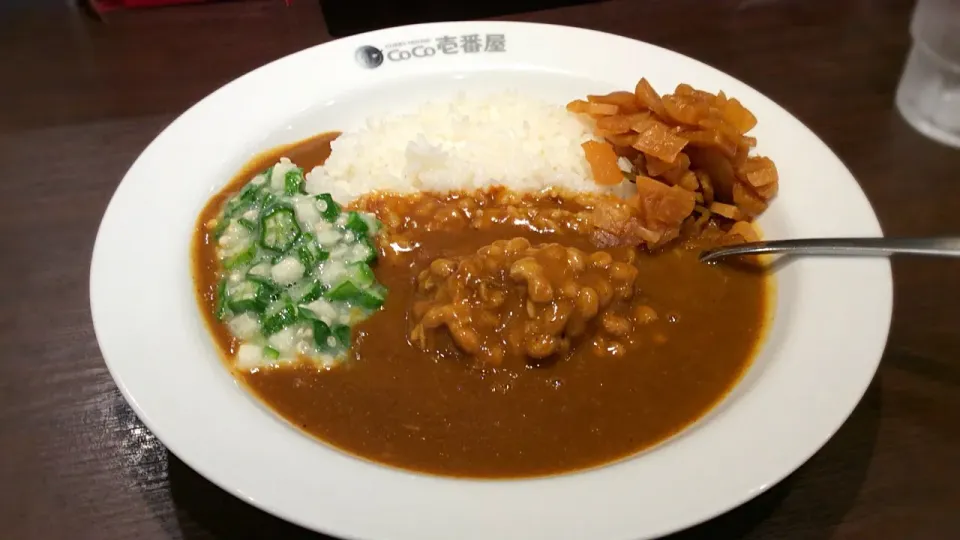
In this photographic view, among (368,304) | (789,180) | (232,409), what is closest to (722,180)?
(789,180)

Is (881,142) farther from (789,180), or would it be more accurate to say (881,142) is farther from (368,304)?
(368,304)

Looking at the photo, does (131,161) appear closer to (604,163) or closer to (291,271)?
(291,271)

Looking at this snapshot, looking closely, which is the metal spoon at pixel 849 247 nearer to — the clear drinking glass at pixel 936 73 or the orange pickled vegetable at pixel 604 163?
the orange pickled vegetable at pixel 604 163

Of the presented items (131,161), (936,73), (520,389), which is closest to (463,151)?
(520,389)

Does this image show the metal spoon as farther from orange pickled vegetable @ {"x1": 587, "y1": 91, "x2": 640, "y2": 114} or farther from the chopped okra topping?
the chopped okra topping

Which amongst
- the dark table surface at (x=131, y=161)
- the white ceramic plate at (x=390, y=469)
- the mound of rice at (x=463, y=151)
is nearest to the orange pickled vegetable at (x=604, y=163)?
the mound of rice at (x=463, y=151)

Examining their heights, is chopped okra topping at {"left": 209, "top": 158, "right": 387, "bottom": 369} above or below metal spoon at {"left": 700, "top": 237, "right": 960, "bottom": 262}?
below

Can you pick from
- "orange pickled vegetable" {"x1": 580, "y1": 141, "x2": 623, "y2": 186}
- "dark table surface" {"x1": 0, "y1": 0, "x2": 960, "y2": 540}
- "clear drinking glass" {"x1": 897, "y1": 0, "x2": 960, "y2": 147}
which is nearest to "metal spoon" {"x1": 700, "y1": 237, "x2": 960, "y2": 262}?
"dark table surface" {"x1": 0, "y1": 0, "x2": 960, "y2": 540}
